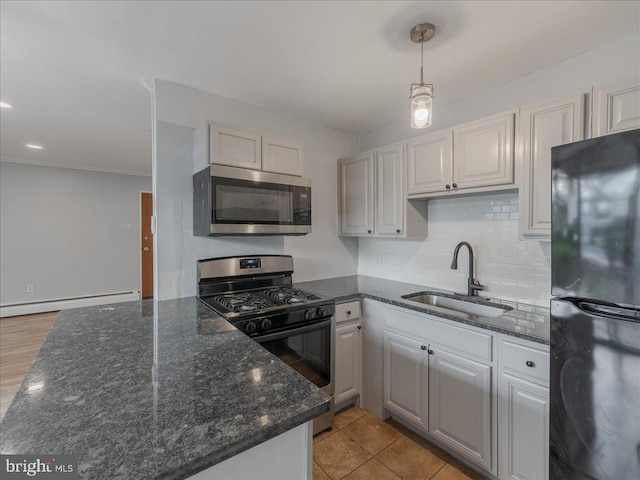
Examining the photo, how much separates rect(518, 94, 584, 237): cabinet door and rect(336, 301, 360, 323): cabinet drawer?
1.19m

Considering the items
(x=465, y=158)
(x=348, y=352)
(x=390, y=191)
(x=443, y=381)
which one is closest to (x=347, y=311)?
(x=348, y=352)

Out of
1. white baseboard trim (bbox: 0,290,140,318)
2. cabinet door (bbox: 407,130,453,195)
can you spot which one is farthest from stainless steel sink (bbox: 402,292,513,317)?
white baseboard trim (bbox: 0,290,140,318)

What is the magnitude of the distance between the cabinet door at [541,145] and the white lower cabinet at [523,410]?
2.14ft

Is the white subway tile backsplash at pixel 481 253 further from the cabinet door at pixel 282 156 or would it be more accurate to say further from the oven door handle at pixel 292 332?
the cabinet door at pixel 282 156

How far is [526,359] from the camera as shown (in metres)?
1.48

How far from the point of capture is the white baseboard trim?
460 centimetres

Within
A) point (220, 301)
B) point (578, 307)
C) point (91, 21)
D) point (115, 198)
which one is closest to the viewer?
point (578, 307)

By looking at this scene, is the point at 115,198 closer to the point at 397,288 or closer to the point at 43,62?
the point at 43,62

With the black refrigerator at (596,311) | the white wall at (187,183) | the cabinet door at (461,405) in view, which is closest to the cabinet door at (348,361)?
the cabinet door at (461,405)

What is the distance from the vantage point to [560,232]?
1.22 metres

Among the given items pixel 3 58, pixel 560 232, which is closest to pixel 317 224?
pixel 560 232

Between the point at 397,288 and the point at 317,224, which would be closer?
the point at 397,288

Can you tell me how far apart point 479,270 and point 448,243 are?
31 centimetres

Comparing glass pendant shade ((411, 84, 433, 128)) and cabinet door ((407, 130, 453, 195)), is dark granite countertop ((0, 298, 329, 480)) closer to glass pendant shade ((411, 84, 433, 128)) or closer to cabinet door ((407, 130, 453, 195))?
glass pendant shade ((411, 84, 433, 128))
